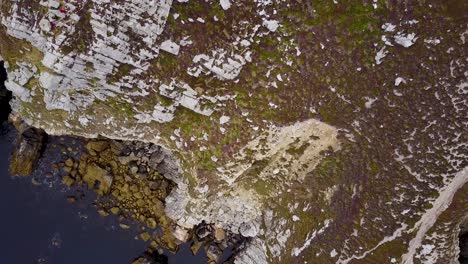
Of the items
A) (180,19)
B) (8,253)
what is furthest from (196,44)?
(8,253)

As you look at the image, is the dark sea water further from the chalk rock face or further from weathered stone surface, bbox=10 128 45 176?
the chalk rock face

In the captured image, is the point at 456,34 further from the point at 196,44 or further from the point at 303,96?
the point at 196,44

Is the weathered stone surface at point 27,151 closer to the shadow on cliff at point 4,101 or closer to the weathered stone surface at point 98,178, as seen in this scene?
the shadow on cliff at point 4,101

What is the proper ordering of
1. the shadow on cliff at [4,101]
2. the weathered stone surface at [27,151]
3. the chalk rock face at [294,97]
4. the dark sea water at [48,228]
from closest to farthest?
the chalk rock face at [294,97] → the weathered stone surface at [27,151] → the shadow on cliff at [4,101] → the dark sea water at [48,228]

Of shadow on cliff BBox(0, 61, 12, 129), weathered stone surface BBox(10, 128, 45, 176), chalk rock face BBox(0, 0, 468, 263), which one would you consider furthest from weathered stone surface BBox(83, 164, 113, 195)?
shadow on cliff BBox(0, 61, 12, 129)

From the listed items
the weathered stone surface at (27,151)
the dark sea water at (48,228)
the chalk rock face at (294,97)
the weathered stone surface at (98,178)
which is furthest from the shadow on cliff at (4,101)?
the weathered stone surface at (98,178)

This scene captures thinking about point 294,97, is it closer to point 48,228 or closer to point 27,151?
point 27,151

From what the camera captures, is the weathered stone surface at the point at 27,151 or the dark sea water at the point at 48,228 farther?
the dark sea water at the point at 48,228
